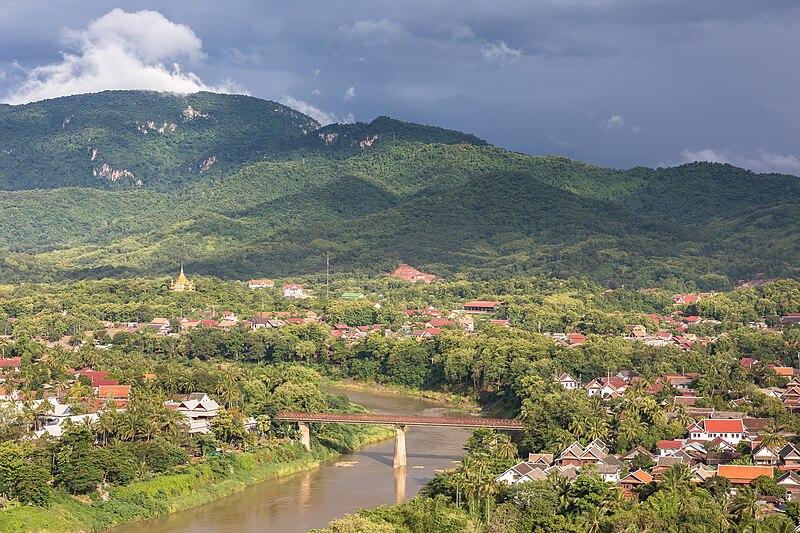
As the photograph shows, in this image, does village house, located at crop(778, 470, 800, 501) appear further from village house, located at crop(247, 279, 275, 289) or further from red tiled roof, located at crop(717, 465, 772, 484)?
village house, located at crop(247, 279, 275, 289)

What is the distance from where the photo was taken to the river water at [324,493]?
50312 millimetres

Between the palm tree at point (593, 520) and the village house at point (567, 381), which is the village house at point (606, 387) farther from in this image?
the palm tree at point (593, 520)

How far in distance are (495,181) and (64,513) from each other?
146 metres

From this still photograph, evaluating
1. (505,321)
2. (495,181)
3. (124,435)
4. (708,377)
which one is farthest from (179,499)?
(495,181)

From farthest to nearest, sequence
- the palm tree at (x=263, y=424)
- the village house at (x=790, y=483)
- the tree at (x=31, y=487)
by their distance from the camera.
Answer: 1. the palm tree at (x=263, y=424)
2. the tree at (x=31, y=487)
3. the village house at (x=790, y=483)

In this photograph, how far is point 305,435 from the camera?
63.8 meters

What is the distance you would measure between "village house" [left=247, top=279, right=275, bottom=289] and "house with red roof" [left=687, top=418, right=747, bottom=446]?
8582 centimetres

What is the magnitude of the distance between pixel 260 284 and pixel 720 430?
3517 inches

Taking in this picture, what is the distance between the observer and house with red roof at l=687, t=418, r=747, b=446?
184ft

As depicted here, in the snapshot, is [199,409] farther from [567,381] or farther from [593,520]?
[593,520]

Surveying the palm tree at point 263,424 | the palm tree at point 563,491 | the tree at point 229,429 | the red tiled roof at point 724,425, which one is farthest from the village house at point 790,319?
the palm tree at point 563,491

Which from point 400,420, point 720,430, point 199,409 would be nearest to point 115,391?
point 199,409

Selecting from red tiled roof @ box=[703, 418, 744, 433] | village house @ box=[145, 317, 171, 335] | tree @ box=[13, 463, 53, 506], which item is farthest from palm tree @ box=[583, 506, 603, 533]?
village house @ box=[145, 317, 171, 335]

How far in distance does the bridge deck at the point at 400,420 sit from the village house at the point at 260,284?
73.8 metres
